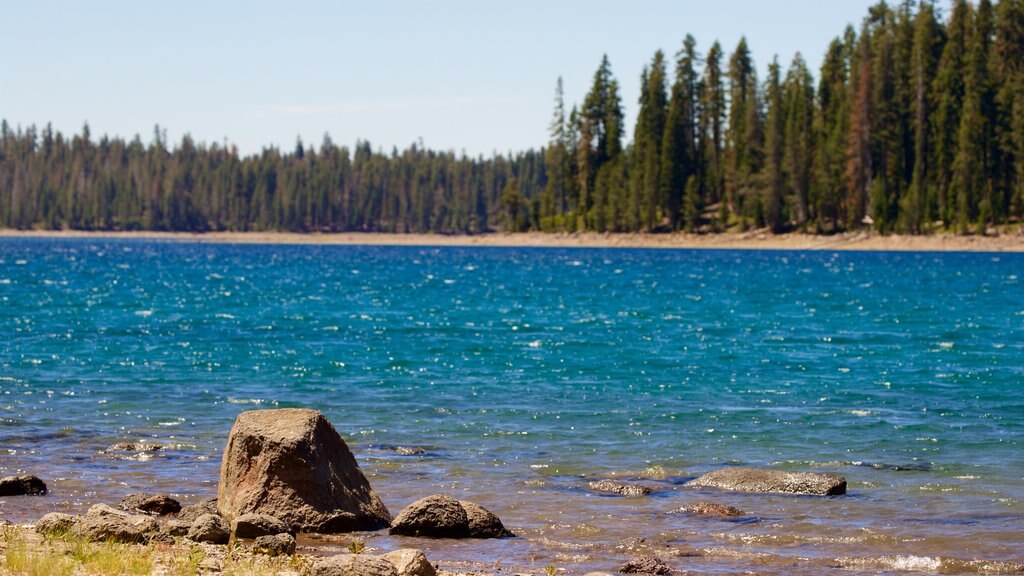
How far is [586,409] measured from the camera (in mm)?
22062

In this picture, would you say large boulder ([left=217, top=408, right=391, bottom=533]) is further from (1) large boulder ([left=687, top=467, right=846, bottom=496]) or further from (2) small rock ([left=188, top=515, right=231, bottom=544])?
(1) large boulder ([left=687, top=467, right=846, bottom=496])

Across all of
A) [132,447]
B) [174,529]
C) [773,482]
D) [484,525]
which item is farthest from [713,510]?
[132,447]

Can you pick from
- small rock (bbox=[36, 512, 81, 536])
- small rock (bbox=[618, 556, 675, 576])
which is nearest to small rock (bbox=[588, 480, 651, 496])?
small rock (bbox=[618, 556, 675, 576])

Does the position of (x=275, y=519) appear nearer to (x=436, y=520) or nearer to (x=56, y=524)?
(x=436, y=520)

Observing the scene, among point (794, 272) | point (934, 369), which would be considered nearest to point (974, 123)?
point (794, 272)

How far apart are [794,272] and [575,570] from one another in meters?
73.3

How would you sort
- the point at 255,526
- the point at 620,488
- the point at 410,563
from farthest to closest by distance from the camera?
the point at 620,488 < the point at 255,526 < the point at 410,563

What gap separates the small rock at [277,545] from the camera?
1095 cm

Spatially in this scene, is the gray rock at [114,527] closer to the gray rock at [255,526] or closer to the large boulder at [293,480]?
the gray rock at [255,526]

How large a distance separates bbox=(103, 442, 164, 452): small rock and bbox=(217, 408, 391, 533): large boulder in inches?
198

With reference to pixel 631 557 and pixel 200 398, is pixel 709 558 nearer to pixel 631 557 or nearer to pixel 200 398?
pixel 631 557

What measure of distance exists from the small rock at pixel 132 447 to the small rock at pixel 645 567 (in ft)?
30.2

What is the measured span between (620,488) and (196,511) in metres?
5.29

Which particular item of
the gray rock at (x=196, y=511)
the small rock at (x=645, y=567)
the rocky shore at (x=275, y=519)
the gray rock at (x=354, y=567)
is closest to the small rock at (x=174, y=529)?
the rocky shore at (x=275, y=519)
